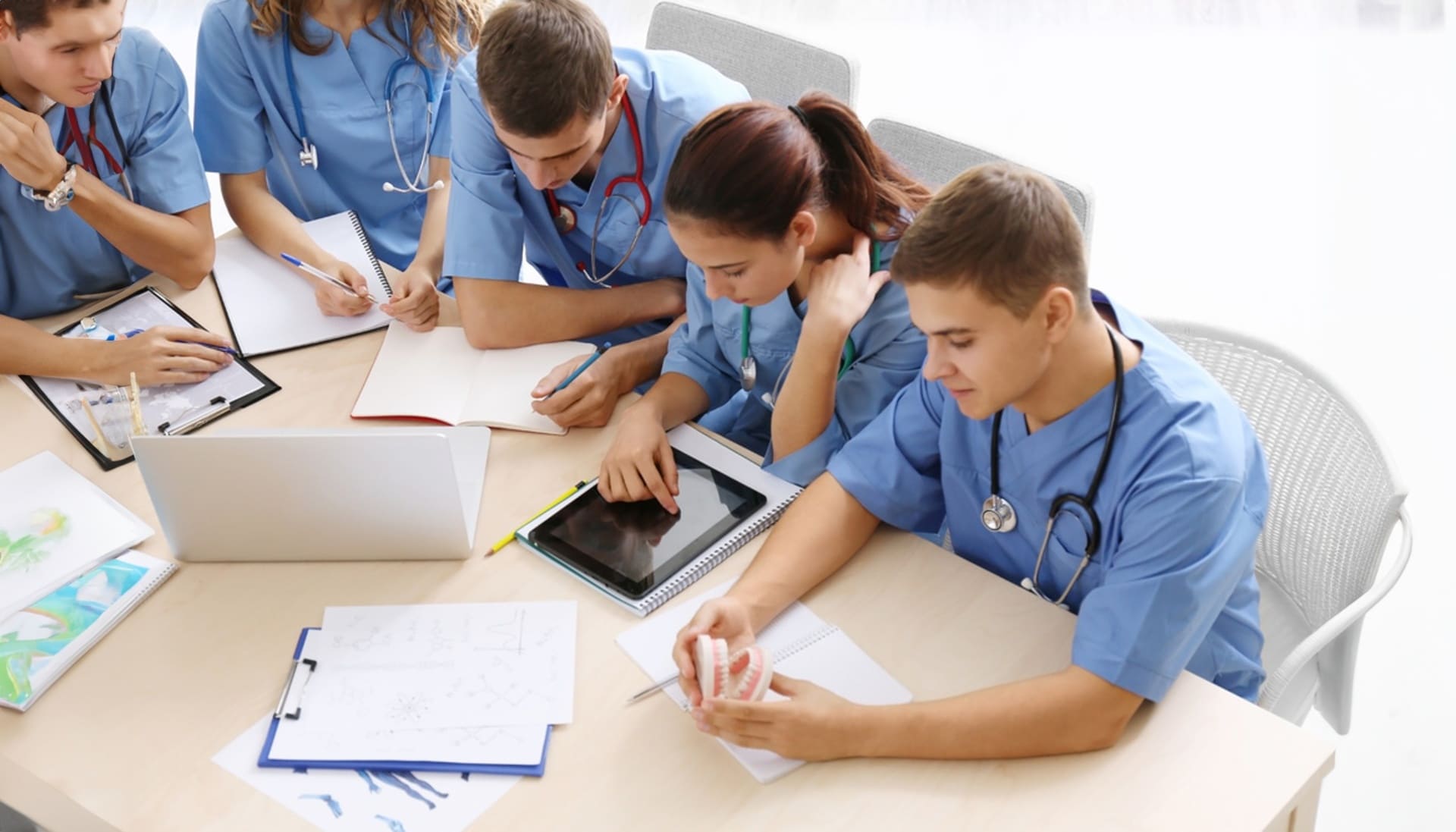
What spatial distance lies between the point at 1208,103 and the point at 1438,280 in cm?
94

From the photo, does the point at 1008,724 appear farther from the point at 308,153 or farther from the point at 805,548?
the point at 308,153

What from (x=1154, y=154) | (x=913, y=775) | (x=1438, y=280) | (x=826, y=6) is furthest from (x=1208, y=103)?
(x=913, y=775)

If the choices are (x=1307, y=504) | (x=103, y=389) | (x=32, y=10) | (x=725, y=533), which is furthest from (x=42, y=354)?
(x=1307, y=504)

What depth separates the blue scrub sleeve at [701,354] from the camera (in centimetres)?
172

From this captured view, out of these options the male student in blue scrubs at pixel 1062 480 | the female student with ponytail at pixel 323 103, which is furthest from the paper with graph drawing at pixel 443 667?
the female student with ponytail at pixel 323 103

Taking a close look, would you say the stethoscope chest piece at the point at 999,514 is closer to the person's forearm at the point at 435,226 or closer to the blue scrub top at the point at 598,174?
the blue scrub top at the point at 598,174

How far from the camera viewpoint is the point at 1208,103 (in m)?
3.72

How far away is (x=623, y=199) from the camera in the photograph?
6.23 feet

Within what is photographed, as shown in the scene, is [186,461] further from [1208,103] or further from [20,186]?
[1208,103]

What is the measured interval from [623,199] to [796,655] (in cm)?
85

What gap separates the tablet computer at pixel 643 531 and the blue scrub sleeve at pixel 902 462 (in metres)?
0.12

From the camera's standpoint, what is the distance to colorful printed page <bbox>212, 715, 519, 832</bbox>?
1173 mm

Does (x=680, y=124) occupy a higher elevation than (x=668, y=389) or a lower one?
higher

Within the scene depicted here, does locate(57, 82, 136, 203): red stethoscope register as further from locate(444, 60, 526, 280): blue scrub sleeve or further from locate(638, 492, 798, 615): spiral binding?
locate(638, 492, 798, 615): spiral binding
